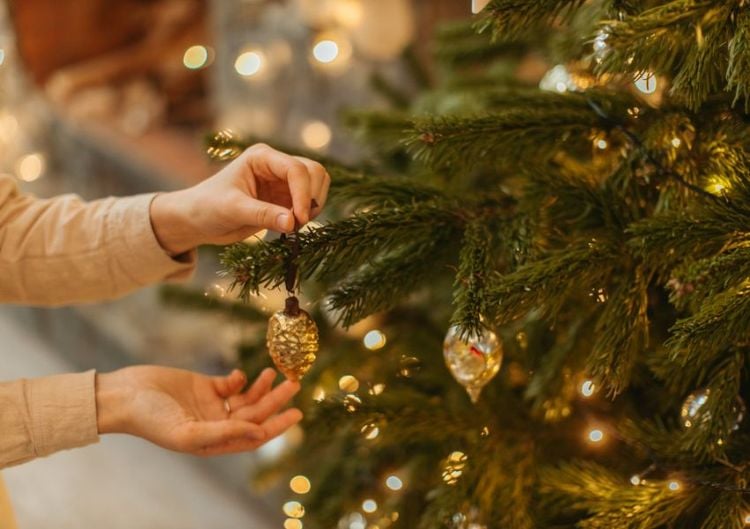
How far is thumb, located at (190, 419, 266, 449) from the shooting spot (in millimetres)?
700

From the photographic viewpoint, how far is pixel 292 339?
0.66 metres

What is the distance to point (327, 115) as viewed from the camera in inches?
85.9

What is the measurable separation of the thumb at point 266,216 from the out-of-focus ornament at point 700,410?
0.33 metres

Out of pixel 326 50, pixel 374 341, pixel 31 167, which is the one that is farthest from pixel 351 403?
pixel 31 167

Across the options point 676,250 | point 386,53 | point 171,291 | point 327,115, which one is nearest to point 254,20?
point 327,115

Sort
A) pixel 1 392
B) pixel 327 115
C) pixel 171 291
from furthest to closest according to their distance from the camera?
pixel 327 115, pixel 171 291, pixel 1 392

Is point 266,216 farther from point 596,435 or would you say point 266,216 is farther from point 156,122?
point 156,122

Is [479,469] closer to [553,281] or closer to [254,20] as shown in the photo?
[553,281]

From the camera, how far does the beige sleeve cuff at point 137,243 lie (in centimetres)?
77

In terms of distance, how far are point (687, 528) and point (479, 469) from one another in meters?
0.17

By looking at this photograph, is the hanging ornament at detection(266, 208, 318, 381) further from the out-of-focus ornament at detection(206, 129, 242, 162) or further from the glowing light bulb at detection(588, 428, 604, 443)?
the glowing light bulb at detection(588, 428, 604, 443)

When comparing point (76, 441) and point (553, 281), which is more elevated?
point (553, 281)

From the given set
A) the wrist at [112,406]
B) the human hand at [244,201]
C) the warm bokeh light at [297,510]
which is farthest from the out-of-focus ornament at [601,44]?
the warm bokeh light at [297,510]

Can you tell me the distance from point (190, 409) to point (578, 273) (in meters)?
0.36
